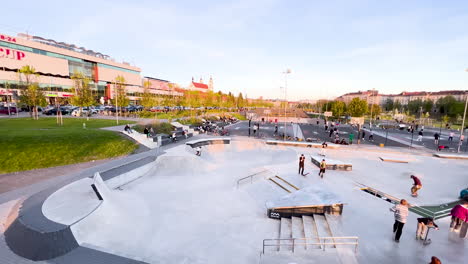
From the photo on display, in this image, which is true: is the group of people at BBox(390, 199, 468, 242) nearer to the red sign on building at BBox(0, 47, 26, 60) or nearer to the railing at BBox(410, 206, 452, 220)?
the railing at BBox(410, 206, 452, 220)

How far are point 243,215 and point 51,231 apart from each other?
651 centimetres

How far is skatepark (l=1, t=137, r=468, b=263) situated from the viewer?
621 cm

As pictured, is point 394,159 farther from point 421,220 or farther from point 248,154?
point 421,220

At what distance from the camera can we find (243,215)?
28.7ft

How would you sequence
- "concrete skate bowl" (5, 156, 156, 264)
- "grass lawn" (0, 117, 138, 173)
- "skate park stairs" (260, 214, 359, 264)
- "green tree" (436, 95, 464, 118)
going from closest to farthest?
1. "concrete skate bowl" (5, 156, 156, 264)
2. "skate park stairs" (260, 214, 359, 264)
3. "grass lawn" (0, 117, 138, 173)
4. "green tree" (436, 95, 464, 118)

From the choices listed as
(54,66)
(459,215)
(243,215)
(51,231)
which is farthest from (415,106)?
(54,66)

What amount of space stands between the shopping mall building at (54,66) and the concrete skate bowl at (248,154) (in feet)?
123

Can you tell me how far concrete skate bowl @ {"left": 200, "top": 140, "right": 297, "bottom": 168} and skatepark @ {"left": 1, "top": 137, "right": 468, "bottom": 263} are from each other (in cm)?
206

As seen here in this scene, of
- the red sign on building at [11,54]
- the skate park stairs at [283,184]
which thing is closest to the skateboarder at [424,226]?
the skate park stairs at [283,184]

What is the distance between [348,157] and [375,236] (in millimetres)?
13700

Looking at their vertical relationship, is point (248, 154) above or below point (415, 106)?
below

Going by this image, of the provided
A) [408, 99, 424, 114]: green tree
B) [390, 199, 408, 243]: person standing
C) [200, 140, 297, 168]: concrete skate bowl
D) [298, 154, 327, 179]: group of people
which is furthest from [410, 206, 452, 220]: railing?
[408, 99, 424, 114]: green tree

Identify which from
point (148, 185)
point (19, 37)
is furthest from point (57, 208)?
point (19, 37)

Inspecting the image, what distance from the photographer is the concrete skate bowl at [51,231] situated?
18.9 ft
